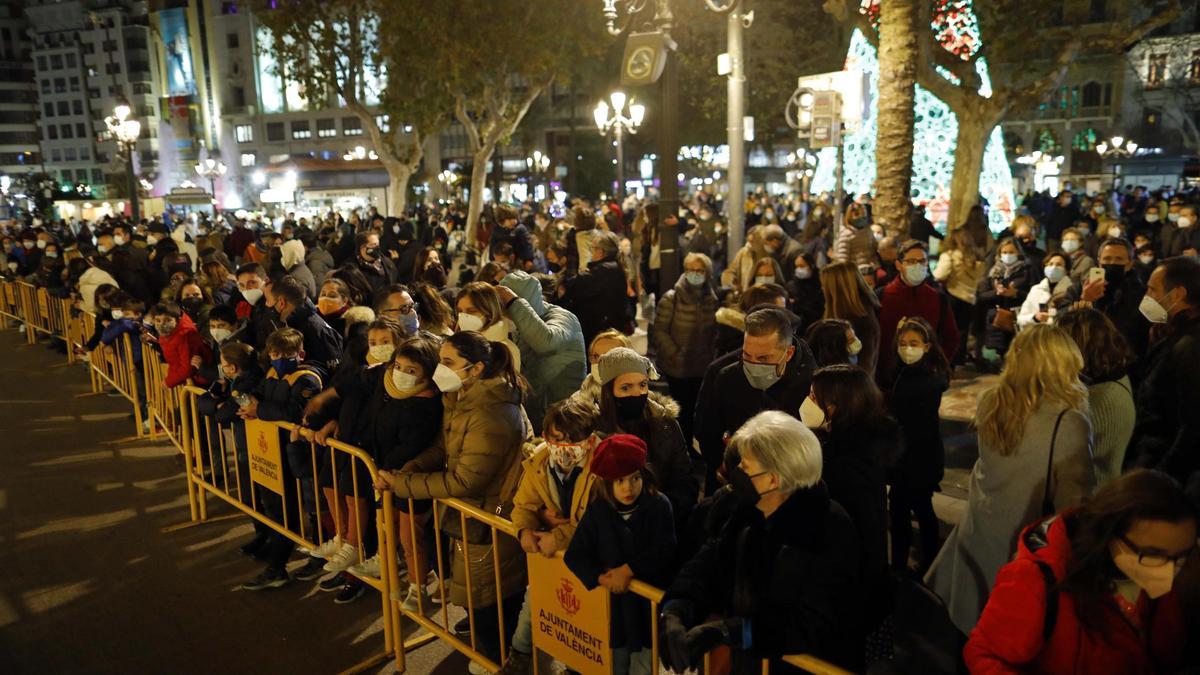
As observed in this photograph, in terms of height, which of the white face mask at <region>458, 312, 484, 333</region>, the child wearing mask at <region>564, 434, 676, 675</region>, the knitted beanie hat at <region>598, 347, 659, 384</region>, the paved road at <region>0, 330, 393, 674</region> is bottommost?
the paved road at <region>0, 330, 393, 674</region>

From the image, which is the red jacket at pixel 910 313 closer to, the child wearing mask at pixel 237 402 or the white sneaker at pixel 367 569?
the white sneaker at pixel 367 569

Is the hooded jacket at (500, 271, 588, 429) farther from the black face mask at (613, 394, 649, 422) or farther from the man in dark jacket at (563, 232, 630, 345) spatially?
the man in dark jacket at (563, 232, 630, 345)

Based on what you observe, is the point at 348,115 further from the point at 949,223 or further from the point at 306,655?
the point at 306,655

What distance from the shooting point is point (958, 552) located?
13.0ft

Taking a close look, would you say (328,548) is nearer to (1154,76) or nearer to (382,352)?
(382,352)

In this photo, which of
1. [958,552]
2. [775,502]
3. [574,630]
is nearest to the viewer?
[775,502]

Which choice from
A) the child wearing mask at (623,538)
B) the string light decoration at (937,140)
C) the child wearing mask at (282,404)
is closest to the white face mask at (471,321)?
the child wearing mask at (282,404)

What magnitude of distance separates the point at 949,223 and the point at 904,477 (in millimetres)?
12749

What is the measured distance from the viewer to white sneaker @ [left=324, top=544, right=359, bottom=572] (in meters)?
5.30

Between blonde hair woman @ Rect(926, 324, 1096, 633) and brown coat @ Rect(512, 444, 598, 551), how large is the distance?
5.74ft

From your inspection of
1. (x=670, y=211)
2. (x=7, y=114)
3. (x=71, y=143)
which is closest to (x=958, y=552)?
(x=670, y=211)

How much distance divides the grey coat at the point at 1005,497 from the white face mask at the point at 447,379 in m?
2.50

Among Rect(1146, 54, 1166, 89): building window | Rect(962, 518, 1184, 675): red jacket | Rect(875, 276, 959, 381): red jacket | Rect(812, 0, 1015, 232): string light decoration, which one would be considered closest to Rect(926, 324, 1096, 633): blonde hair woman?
Rect(962, 518, 1184, 675): red jacket

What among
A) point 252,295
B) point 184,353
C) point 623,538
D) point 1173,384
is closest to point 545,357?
point 623,538
